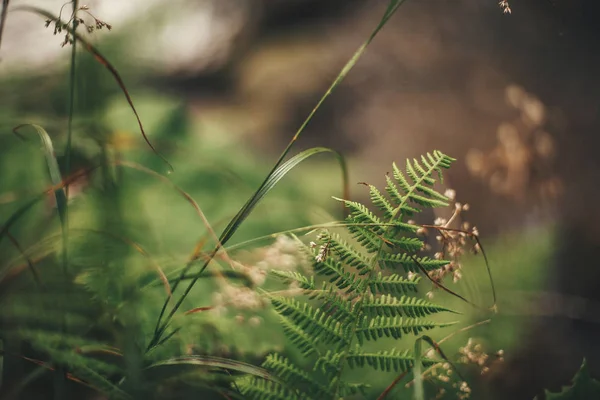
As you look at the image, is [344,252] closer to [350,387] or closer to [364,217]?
[364,217]

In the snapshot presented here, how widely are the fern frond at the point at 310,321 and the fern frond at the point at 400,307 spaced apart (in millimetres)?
54

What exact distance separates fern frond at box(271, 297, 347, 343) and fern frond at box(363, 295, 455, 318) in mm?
54

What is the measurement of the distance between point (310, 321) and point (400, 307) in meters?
0.13

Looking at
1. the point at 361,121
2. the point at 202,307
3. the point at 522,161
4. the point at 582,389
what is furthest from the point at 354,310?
the point at 361,121

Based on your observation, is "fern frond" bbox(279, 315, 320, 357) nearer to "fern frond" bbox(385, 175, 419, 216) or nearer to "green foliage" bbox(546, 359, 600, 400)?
"fern frond" bbox(385, 175, 419, 216)

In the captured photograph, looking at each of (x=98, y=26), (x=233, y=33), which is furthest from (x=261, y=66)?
(x=98, y=26)

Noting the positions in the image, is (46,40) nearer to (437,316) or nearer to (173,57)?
(173,57)

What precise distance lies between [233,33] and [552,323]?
2.97m

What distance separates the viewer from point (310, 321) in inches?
32.4

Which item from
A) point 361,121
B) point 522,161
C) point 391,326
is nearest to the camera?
point 391,326

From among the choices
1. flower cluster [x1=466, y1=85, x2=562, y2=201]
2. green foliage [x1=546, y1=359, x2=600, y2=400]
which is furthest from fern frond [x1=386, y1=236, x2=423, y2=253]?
flower cluster [x1=466, y1=85, x2=562, y2=201]

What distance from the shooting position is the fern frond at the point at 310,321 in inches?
31.8

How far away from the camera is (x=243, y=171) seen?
2305 millimetres

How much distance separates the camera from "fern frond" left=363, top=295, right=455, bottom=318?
80 centimetres
